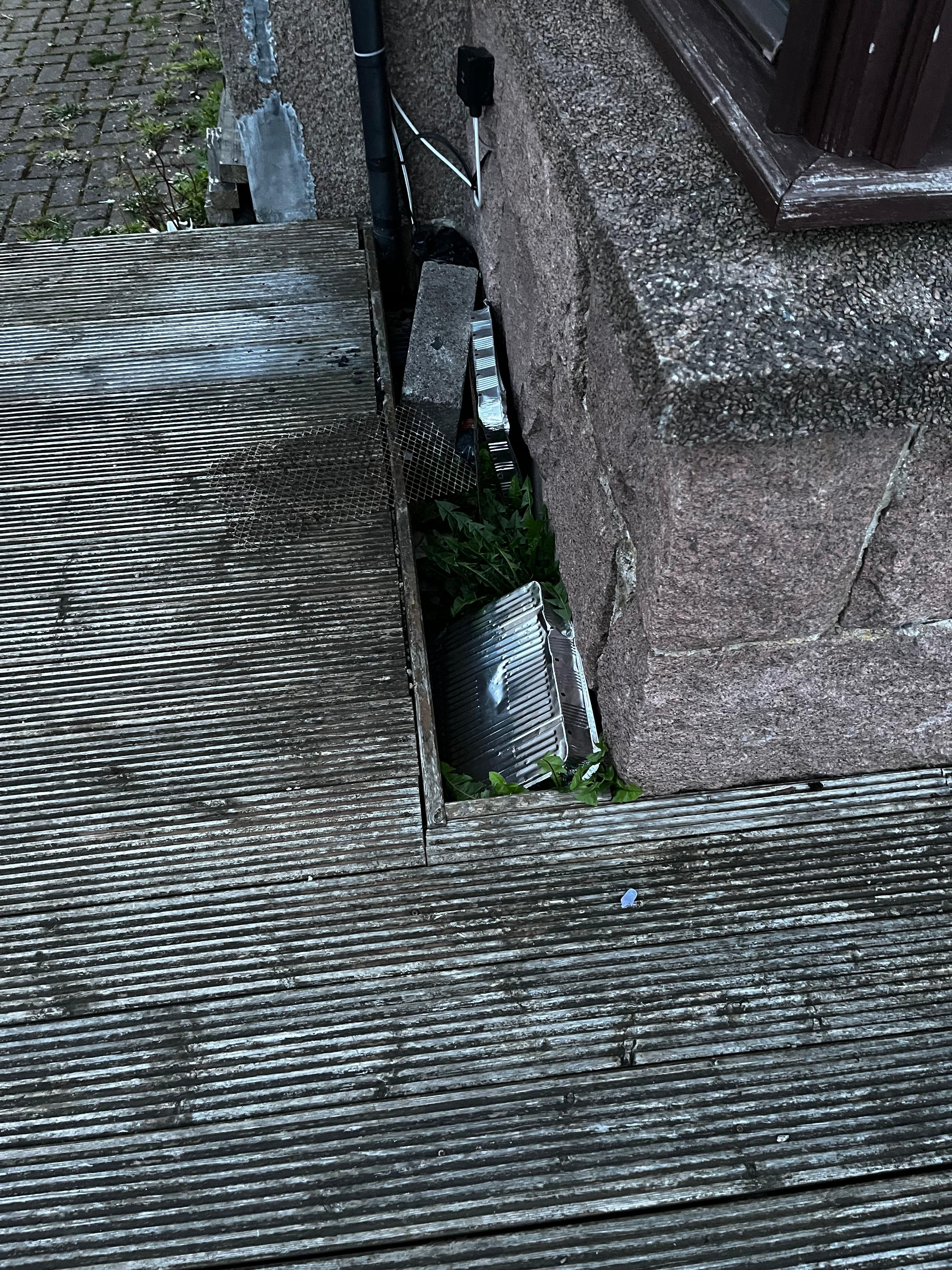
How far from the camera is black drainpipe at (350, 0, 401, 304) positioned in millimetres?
3373

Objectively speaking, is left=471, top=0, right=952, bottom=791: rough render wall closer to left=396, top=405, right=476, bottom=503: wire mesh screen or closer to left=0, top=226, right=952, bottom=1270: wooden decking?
left=0, top=226, right=952, bottom=1270: wooden decking

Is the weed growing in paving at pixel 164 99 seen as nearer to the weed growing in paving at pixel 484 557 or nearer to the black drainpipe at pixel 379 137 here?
the black drainpipe at pixel 379 137

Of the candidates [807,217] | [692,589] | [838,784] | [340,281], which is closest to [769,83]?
[807,217]

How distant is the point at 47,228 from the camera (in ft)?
15.7

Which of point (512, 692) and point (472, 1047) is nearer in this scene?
point (472, 1047)

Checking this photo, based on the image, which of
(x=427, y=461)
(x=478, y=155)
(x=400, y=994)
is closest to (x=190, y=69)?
(x=478, y=155)

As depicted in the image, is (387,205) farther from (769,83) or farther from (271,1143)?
(271,1143)

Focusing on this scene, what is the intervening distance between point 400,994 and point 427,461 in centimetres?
178

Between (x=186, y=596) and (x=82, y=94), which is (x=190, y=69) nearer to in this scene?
(x=82, y=94)

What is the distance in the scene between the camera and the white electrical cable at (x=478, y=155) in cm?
332

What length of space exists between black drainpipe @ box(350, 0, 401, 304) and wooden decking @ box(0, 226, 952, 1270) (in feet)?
6.75

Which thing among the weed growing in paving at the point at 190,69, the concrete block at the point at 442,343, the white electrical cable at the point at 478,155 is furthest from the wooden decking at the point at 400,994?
the weed growing in paving at the point at 190,69

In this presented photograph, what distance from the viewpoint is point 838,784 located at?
211 cm

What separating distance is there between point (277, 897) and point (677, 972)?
811 mm
